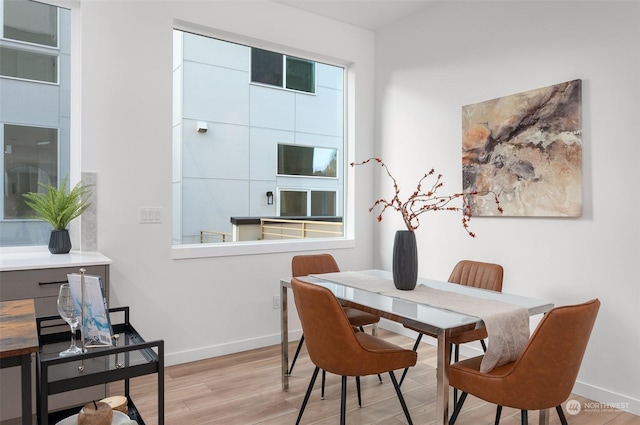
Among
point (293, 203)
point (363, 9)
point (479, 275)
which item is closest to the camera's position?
point (479, 275)

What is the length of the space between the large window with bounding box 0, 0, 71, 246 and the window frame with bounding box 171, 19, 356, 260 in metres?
0.88

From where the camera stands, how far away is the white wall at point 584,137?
2562mm

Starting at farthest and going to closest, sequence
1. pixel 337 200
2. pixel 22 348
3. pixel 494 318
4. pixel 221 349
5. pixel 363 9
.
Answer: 1. pixel 337 200
2. pixel 363 9
3. pixel 221 349
4. pixel 494 318
5. pixel 22 348

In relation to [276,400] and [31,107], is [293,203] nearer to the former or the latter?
[276,400]

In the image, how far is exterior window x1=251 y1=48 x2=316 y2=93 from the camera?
3836mm

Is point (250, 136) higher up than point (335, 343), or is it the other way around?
point (250, 136)

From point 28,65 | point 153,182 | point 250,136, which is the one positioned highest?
point 28,65

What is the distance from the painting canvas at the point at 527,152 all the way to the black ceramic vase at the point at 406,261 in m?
1.11

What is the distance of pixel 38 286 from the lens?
2.38m

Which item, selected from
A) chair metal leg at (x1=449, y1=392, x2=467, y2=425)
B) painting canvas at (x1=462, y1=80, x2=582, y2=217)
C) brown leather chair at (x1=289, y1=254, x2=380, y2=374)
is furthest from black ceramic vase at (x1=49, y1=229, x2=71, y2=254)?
painting canvas at (x1=462, y1=80, x2=582, y2=217)

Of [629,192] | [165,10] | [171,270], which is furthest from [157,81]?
[629,192]

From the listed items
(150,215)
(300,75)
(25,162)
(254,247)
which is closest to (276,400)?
(254,247)

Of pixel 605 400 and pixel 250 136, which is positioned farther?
pixel 250 136

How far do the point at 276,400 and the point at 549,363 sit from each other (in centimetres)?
164
